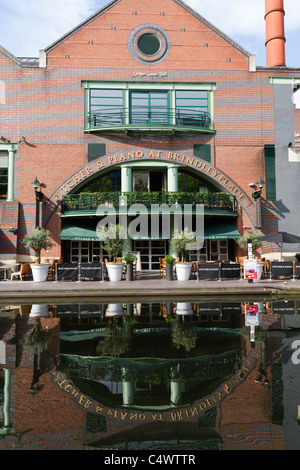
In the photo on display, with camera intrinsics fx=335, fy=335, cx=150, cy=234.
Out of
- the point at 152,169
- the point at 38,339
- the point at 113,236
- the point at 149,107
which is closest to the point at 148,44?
the point at 149,107

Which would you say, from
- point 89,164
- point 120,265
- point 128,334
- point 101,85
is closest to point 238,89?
point 101,85

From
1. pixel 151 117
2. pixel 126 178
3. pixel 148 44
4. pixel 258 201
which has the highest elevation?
pixel 148 44

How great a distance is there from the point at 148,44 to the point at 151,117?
4.94 metres

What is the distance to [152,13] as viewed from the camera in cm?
2242

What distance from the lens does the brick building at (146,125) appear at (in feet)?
70.6

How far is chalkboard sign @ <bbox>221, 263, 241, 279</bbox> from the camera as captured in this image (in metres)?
16.6

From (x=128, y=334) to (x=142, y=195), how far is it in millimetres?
13776

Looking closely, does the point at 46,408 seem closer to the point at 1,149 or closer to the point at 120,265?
the point at 120,265

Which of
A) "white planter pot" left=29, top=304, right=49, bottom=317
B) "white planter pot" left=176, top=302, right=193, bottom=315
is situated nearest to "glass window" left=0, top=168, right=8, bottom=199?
"white planter pot" left=29, top=304, right=49, bottom=317

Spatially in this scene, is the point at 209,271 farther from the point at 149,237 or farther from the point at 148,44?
the point at 148,44

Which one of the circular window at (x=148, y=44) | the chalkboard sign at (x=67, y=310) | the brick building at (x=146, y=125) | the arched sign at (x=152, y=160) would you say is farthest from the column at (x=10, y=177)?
the chalkboard sign at (x=67, y=310)

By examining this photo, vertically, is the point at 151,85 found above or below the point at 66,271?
above

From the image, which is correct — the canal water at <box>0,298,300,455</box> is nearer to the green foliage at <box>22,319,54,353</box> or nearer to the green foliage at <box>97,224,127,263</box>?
the green foliage at <box>22,319,54,353</box>

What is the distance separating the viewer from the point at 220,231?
69.3 ft
